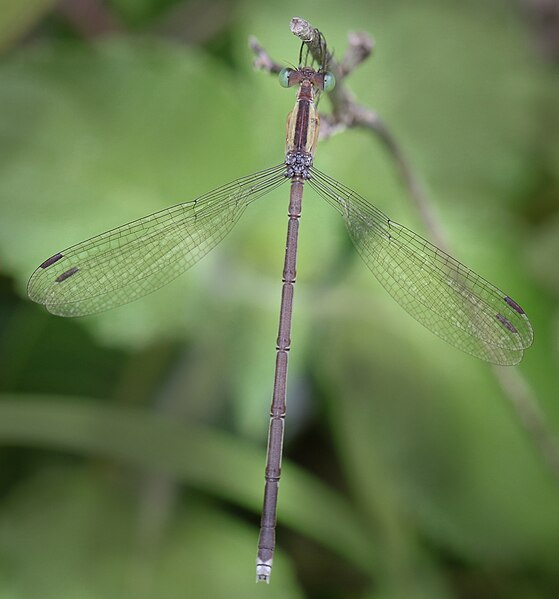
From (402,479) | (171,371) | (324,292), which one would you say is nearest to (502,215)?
(324,292)

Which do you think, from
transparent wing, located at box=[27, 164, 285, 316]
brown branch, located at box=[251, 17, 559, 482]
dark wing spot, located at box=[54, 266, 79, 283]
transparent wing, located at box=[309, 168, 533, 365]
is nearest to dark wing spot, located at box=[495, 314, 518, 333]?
transparent wing, located at box=[309, 168, 533, 365]

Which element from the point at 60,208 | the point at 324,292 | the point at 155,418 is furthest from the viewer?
the point at 324,292

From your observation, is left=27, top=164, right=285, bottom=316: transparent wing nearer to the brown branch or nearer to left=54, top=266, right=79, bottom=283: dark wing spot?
left=54, top=266, right=79, bottom=283: dark wing spot

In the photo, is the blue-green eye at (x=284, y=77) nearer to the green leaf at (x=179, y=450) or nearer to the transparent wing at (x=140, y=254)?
the transparent wing at (x=140, y=254)

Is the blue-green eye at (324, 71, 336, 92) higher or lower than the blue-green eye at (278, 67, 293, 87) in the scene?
lower

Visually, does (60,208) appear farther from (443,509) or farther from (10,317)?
(443,509)

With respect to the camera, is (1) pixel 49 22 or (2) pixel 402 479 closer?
(2) pixel 402 479

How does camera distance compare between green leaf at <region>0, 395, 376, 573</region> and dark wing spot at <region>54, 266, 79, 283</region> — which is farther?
green leaf at <region>0, 395, 376, 573</region>
